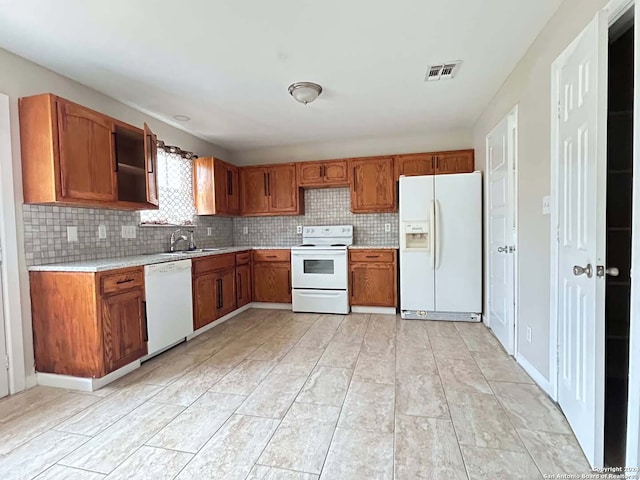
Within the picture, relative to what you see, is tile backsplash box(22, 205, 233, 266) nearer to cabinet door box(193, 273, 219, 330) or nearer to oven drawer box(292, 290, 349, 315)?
cabinet door box(193, 273, 219, 330)

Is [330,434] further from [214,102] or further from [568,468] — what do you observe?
[214,102]

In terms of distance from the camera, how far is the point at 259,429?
1.76m

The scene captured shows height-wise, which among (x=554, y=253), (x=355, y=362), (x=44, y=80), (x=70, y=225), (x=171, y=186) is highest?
(x=44, y=80)

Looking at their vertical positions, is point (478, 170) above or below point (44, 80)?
below

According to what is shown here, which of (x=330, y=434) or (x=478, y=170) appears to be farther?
(x=478, y=170)

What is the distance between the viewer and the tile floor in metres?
1.48

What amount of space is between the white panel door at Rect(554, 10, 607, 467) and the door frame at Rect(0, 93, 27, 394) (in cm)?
338

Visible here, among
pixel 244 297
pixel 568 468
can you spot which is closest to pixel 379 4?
pixel 568 468

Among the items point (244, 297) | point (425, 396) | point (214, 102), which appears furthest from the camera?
point (244, 297)

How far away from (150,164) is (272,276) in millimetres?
2200

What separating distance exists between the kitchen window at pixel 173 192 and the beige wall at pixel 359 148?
1207 mm

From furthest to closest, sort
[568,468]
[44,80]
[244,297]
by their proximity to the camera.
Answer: [244,297], [44,80], [568,468]

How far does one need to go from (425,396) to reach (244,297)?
2.86m

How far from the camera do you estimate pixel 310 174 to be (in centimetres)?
453
